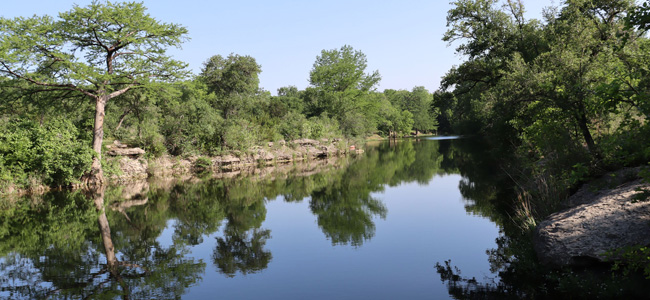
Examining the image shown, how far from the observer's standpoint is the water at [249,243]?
24.2 feet

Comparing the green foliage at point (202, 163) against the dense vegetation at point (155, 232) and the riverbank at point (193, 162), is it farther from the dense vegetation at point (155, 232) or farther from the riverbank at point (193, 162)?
the dense vegetation at point (155, 232)

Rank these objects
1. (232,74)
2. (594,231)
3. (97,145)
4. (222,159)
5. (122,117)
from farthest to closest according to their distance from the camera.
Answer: (232,74), (222,159), (122,117), (97,145), (594,231)

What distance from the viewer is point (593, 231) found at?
22.3 ft

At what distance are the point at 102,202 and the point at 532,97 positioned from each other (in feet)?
54.6

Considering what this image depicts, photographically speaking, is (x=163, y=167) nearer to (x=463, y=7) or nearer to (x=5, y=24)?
(x=5, y=24)

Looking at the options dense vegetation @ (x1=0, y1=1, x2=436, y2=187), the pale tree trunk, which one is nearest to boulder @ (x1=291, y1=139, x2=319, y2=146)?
dense vegetation @ (x1=0, y1=1, x2=436, y2=187)

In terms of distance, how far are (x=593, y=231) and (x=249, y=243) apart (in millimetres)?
7596

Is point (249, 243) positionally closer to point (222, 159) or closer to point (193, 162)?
point (193, 162)

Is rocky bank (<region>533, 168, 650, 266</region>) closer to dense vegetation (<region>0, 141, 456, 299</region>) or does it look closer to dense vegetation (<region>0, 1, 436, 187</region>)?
dense vegetation (<region>0, 141, 456, 299</region>)

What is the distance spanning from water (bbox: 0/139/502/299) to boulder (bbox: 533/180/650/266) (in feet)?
4.14

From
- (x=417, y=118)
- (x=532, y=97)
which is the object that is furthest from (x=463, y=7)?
(x=417, y=118)

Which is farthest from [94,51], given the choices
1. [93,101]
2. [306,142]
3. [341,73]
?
[341,73]

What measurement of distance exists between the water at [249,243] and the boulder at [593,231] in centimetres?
126

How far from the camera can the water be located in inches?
291
